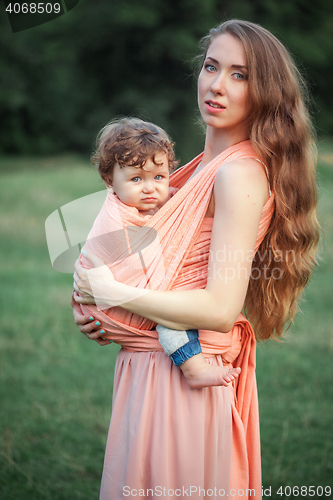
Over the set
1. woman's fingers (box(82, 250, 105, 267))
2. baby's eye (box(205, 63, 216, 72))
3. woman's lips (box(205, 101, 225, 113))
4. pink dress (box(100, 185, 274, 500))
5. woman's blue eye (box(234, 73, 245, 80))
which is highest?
baby's eye (box(205, 63, 216, 72))

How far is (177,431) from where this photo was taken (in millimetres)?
1525

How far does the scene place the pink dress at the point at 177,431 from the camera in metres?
1.52

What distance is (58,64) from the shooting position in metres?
20.0

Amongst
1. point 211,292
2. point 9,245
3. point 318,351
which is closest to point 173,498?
point 211,292

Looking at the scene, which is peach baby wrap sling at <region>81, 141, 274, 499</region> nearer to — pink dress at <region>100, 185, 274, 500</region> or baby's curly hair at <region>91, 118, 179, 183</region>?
pink dress at <region>100, 185, 274, 500</region>

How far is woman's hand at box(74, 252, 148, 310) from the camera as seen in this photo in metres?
1.47

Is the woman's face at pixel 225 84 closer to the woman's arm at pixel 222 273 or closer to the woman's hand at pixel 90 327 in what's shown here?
the woman's arm at pixel 222 273

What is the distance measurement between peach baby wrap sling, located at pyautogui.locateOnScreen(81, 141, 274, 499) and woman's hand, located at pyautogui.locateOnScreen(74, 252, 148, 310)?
3 cm

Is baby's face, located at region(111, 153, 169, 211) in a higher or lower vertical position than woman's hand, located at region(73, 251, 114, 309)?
higher

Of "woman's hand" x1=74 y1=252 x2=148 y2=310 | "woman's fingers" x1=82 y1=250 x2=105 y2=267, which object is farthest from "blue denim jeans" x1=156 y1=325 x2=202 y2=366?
"woman's fingers" x1=82 y1=250 x2=105 y2=267

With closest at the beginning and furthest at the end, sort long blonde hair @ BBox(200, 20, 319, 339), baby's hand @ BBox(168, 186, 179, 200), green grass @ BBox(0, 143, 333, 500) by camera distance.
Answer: long blonde hair @ BBox(200, 20, 319, 339) < baby's hand @ BBox(168, 186, 179, 200) < green grass @ BBox(0, 143, 333, 500)

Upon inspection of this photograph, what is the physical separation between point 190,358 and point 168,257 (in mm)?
311

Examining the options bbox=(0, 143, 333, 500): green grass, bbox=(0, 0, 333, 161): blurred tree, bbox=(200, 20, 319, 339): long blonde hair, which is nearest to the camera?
bbox=(200, 20, 319, 339): long blonde hair

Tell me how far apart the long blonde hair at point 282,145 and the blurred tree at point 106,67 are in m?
17.0
